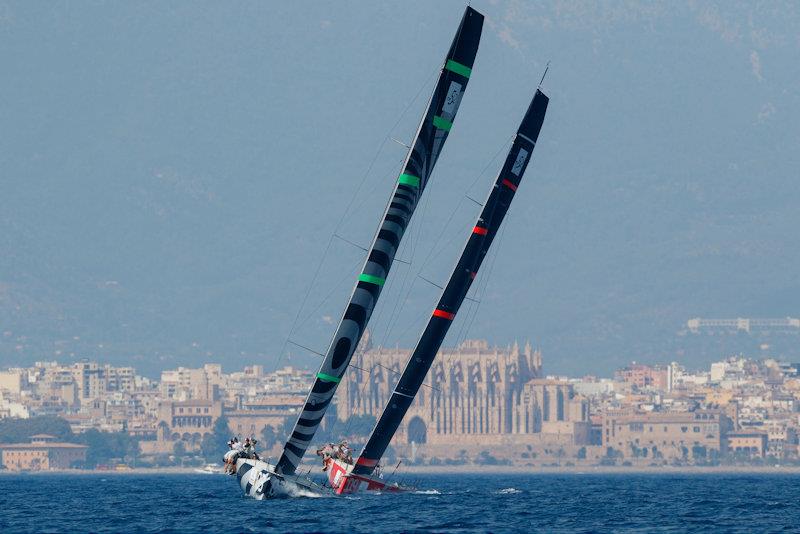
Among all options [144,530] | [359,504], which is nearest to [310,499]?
[359,504]

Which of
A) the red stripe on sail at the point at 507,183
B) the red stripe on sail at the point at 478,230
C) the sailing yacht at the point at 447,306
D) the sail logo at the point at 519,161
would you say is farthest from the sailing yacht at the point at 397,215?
the red stripe on sail at the point at 507,183

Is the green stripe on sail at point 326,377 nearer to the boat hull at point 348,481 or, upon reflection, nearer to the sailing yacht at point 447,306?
the sailing yacht at point 447,306

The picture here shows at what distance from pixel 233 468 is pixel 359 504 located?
4.37 m

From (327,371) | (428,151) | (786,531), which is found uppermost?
(428,151)

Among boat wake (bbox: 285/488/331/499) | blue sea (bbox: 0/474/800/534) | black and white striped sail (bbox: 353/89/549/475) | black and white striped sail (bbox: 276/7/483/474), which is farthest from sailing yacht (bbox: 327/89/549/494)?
black and white striped sail (bbox: 276/7/483/474)

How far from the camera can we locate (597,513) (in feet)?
222

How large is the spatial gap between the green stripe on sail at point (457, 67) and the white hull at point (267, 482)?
42.3 ft

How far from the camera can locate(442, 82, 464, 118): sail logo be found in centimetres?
6131

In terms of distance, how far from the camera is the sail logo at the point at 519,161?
67.4m

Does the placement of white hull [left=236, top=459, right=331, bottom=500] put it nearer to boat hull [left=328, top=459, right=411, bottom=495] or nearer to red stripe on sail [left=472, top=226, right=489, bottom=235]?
boat hull [left=328, top=459, right=411, bottom=495]

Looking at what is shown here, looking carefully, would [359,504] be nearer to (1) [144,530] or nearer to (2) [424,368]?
(2) [424,368]

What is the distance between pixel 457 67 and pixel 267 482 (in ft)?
44.2

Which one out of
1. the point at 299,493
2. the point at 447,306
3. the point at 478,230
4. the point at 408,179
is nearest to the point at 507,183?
the point at 478,230

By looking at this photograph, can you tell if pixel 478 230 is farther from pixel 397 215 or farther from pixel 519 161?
pixel 397 215
